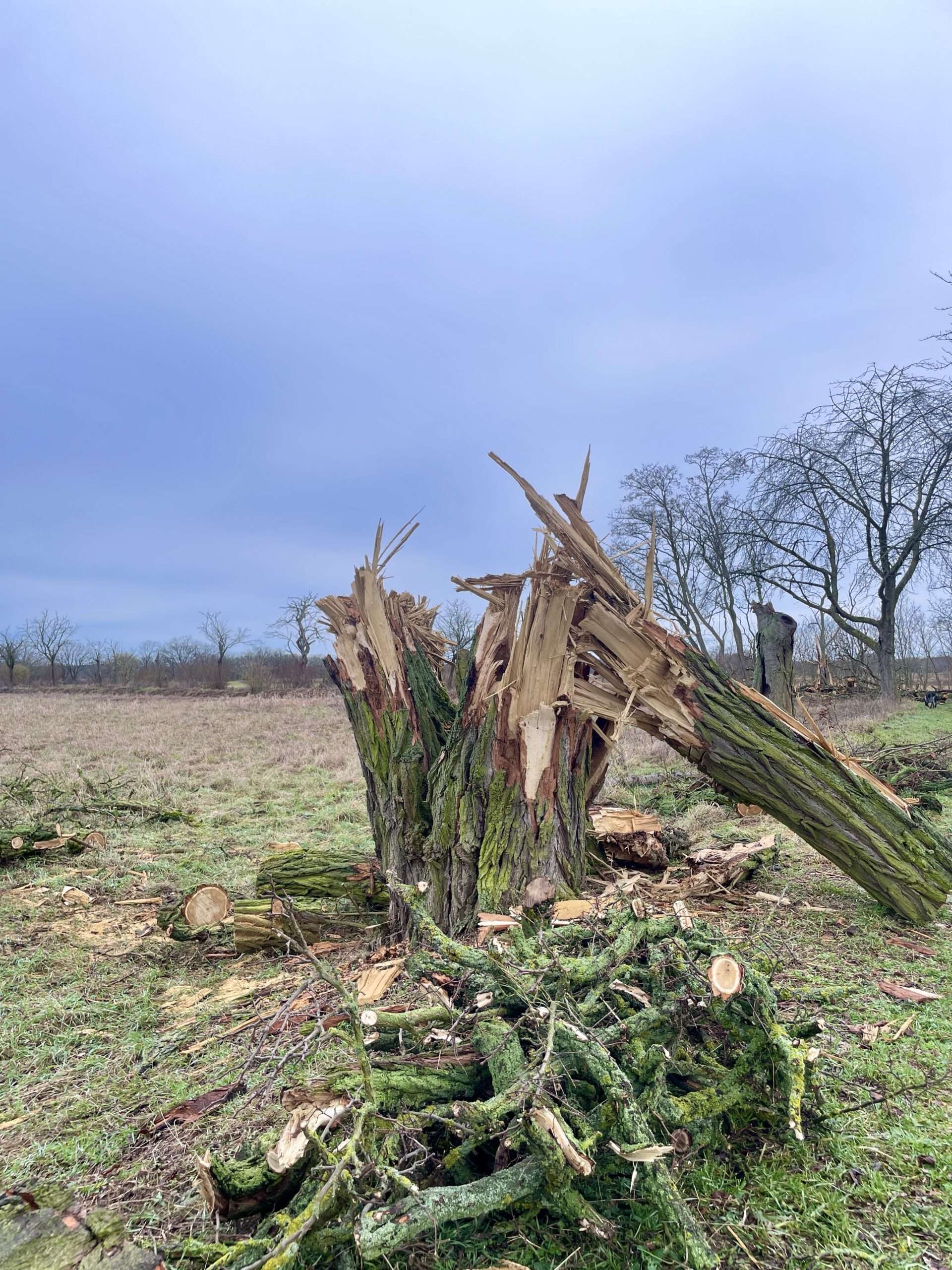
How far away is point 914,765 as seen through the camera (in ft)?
25.0

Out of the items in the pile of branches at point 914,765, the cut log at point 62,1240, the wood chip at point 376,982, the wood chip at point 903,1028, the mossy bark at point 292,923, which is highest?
the cut log at point 62,1240

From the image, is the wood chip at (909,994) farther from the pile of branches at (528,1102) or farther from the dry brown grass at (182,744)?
the dry brown grass at (182,744)

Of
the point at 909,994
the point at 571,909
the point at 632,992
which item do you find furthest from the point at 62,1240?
the point at 909,994

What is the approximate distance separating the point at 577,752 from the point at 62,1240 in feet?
10.1

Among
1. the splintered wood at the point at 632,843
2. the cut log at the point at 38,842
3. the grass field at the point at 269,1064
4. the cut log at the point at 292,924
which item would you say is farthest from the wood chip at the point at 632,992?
the cut log at the point at 38,842

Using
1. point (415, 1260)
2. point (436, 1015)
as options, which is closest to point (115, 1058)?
point (436, 1015)

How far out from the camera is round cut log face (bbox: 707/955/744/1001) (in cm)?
179

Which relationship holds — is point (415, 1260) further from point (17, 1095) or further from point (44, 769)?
point (44, 769)

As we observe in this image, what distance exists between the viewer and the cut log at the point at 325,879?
14.8 ft

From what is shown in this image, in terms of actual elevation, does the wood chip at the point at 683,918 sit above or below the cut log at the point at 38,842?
above

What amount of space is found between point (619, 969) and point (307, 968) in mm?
2456

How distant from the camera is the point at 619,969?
1991 millimetres

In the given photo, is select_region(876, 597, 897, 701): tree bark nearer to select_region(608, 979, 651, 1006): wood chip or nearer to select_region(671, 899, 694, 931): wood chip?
select_region(671, 899, 694, 931): wood chip

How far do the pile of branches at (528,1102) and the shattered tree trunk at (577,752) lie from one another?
4.83 ft
